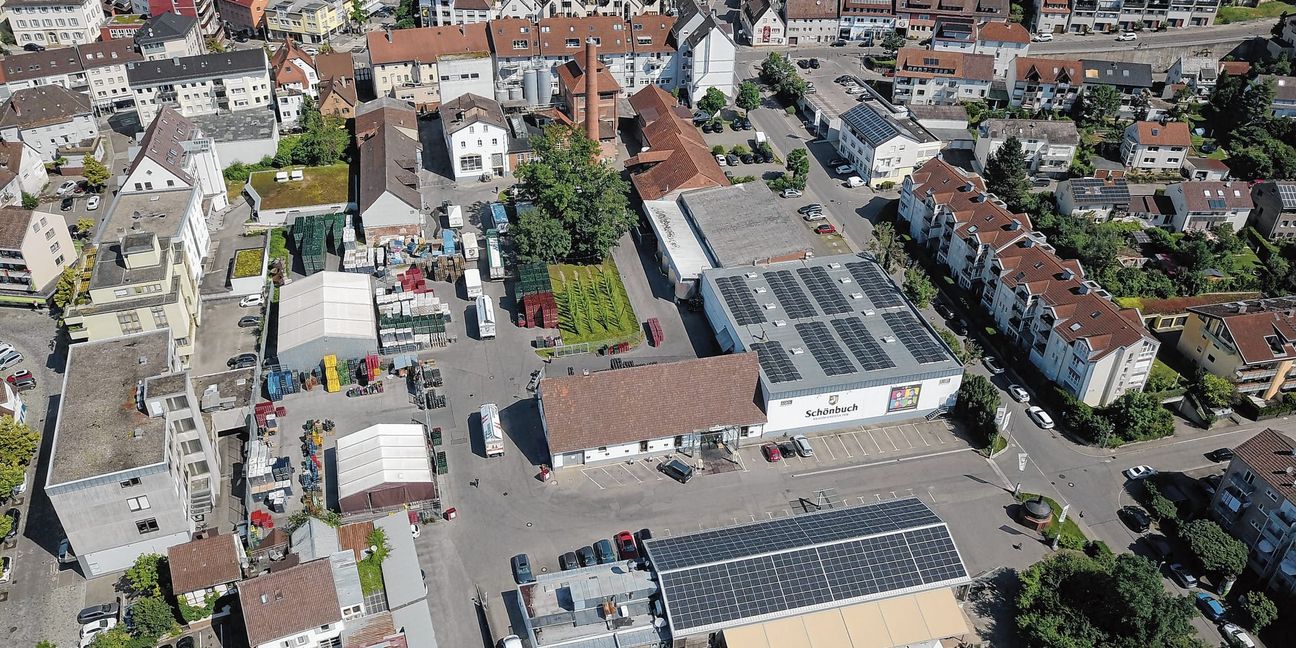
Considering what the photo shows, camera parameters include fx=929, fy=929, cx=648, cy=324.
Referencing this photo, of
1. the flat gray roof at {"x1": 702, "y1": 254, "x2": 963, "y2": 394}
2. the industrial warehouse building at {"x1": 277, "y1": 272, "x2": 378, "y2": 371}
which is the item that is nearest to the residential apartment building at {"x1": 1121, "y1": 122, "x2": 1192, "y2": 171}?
the flat gray roof at {"x1": 702, "y1": 254, "x2": 963, "y2": 394}

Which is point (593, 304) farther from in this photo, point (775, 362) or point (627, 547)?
point (627, 547)

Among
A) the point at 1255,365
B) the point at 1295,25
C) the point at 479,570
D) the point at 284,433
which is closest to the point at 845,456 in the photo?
the point at 479,570

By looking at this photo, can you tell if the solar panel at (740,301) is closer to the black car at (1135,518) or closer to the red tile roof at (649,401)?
the red tile roof at (649,401)

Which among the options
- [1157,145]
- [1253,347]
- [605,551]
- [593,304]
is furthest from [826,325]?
[1157,145]

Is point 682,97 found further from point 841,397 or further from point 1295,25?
point 1295,25

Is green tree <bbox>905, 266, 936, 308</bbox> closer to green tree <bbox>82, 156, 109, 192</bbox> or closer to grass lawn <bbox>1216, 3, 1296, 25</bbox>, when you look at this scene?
green tree <bbox>82, 156, 109, 192</bbox>

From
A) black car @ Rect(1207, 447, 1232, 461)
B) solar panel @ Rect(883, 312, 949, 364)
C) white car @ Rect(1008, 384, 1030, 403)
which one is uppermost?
solar panel @ Rect(883, 312, 949, 364)

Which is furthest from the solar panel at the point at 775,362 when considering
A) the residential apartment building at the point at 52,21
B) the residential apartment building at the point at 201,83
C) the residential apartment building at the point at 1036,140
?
the residential apartment building at the point at 52,21
